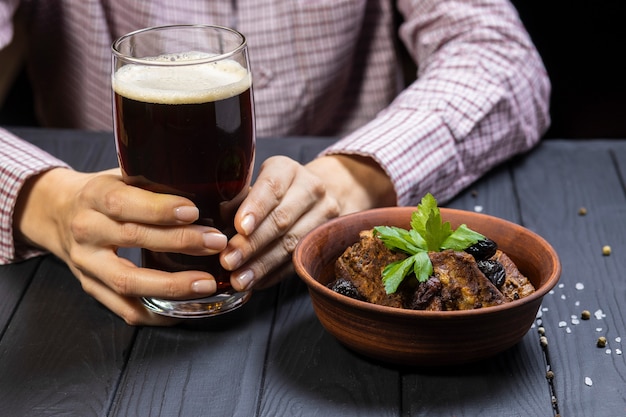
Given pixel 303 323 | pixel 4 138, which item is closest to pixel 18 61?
pixel 4 138

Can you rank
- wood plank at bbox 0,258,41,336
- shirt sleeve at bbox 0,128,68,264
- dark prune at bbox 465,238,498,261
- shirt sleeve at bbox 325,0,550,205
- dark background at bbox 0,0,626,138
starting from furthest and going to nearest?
dark background at bbox 0,0,626,138 → shirt sleeve at bbox 325,0,550,205 → shirt sleeve at bbox 0,128,68,264 → wood plank at bbox 0,258,41,336 → dark prune at bbox 465,238,498,261

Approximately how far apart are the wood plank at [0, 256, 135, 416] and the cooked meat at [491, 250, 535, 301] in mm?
460

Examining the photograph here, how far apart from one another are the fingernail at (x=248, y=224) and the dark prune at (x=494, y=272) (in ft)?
0.95

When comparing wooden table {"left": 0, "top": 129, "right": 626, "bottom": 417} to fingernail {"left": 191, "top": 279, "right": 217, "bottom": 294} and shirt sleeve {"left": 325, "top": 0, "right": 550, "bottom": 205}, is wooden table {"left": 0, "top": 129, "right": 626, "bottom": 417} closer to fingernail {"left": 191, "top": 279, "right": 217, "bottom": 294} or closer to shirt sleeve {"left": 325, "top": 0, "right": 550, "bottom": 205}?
fingernail {"left": 191, "top": 279, "right": 217, "bottom": 294}

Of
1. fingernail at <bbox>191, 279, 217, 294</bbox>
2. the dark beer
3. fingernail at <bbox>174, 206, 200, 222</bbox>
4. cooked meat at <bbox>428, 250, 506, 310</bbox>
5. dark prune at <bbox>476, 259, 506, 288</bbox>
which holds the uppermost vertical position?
the dark beer

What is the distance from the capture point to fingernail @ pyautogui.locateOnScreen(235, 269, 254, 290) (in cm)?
109

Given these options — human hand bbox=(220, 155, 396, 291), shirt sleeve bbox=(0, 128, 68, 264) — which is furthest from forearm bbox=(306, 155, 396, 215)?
shirt sleeve bbox=(0, 128, 68, 264)

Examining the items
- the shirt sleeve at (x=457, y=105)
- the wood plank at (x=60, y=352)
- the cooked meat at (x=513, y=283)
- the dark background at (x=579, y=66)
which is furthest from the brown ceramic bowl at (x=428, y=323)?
the dark background at (x=579, y=66)

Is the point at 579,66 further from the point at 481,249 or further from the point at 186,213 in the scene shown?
the point at 186,213

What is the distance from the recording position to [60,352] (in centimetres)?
103

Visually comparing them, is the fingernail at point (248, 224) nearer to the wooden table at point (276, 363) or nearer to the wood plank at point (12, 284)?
the wooden table at point (276, 363)

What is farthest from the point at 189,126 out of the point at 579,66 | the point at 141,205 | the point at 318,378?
the point at 579,66

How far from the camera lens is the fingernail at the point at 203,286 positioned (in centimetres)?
105

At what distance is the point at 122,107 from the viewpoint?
3.32ft
